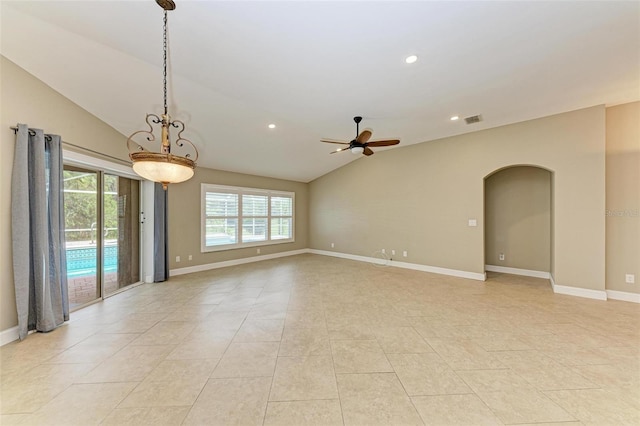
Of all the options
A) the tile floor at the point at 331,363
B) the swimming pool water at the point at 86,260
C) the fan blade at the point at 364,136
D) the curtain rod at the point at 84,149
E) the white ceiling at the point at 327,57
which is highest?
the white ceiling at the point at 327,57

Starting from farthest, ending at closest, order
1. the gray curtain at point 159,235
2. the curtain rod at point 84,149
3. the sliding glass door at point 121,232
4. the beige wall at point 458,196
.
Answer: the gray curtain at point 159,235
the sliding glass door at point 121,232
the beige wall at point 458,196
the curtain rod at point 84,149

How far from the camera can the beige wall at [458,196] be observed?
4.00 m

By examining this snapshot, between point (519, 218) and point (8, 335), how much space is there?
8573 mm

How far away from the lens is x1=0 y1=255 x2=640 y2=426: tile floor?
1.72m

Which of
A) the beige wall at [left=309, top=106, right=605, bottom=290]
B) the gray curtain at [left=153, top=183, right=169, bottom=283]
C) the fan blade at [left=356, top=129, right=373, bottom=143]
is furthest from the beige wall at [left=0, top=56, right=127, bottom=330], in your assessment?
the beige wall at [left=309, top=106, right=605, bottom=290]

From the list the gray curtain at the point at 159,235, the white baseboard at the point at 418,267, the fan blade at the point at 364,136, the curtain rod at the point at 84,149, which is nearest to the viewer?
the curtain rod at the point at 84,149

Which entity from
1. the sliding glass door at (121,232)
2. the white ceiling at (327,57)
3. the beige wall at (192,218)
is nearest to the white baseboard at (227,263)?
the beige wall at (192,218)

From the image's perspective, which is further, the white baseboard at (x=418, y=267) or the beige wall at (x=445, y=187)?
the white baseboard at (x=418, y=267)

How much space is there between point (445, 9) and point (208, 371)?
389 centimetres

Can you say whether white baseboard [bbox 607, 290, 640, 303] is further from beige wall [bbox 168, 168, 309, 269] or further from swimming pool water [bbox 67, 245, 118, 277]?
swimming pool water [bbox 67, 245, 118, 277]

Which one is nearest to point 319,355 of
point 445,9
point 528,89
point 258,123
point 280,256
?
point 445,9

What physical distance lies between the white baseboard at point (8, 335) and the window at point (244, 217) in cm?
329

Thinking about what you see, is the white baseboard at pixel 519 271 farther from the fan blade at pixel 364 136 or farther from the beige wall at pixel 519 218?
the fan blade at pixel 364 136

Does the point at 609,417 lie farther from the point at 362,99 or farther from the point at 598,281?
the point at 362,99
